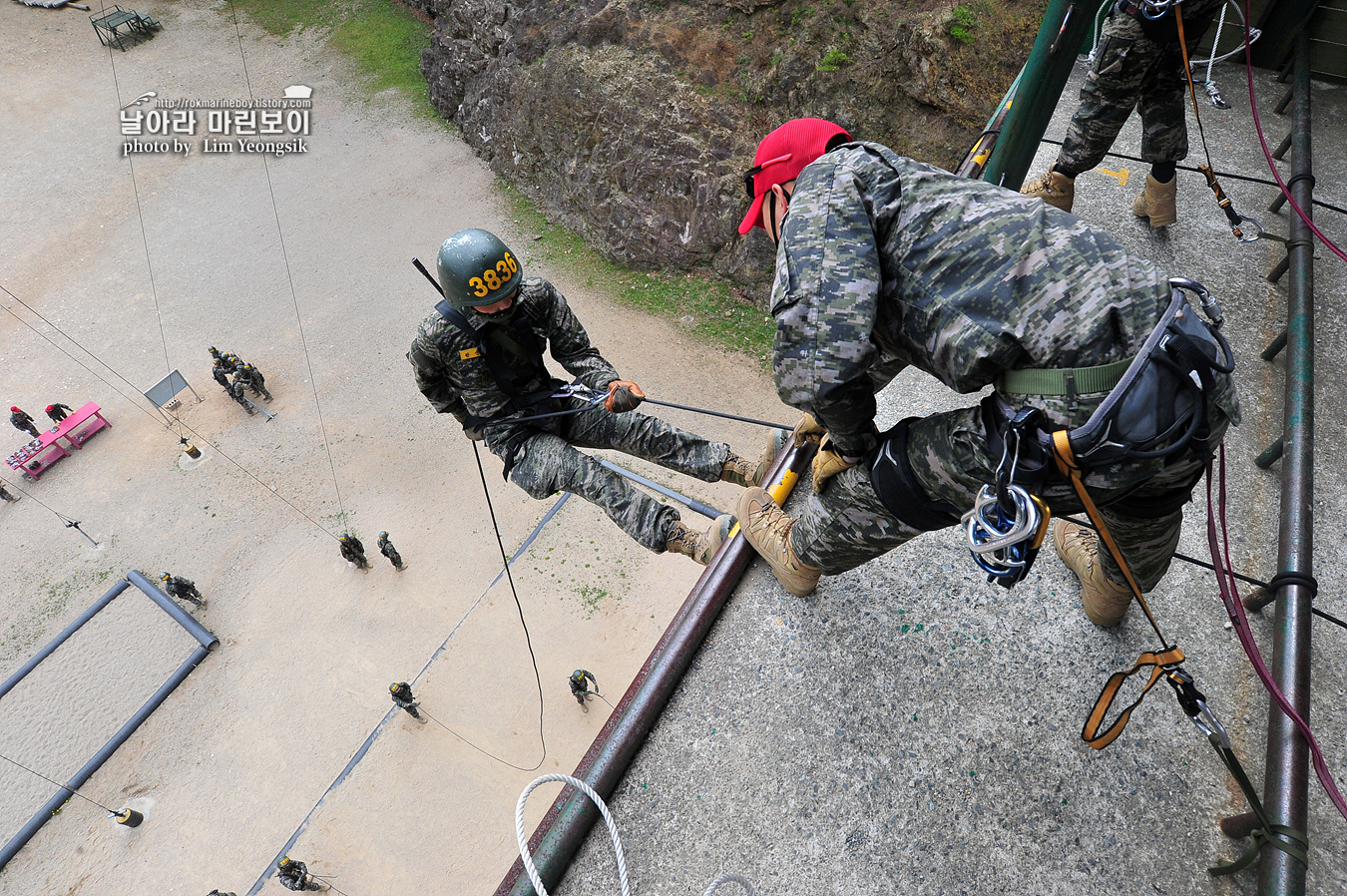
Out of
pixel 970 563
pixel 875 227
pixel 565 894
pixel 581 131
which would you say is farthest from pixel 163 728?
pixel 581 131

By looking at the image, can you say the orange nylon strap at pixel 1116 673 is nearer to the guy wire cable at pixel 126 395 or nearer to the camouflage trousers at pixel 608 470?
the camouflage trousers at pixel 608 470

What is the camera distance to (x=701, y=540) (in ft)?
14.0

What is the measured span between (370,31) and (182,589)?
16099 mm

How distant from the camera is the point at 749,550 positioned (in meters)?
3.52

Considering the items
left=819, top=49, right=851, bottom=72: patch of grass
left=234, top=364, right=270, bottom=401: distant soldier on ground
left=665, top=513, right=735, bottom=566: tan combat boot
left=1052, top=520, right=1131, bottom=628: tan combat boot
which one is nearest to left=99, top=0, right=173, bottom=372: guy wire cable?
left=234, top=364, right=270, bottom=401: distant soldier on ground

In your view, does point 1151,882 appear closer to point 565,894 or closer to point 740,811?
point 740,811

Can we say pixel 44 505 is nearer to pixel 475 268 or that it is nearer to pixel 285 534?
pixel 285 534

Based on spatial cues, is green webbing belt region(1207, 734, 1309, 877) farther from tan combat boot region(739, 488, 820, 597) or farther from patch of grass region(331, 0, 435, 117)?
patch of grass region(331, 0, 435, 117)


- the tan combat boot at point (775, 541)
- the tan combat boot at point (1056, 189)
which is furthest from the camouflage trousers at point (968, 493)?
the tan combat boot at point (1056, 189)

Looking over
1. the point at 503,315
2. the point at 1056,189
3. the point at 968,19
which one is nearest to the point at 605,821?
the point at 503,315

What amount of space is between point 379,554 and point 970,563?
8.16 m

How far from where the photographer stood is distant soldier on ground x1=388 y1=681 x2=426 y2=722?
24.5 feet

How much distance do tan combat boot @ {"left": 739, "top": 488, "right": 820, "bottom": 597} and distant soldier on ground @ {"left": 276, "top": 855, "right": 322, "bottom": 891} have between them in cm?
603

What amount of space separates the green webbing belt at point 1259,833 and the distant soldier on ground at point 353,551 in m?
8.77
